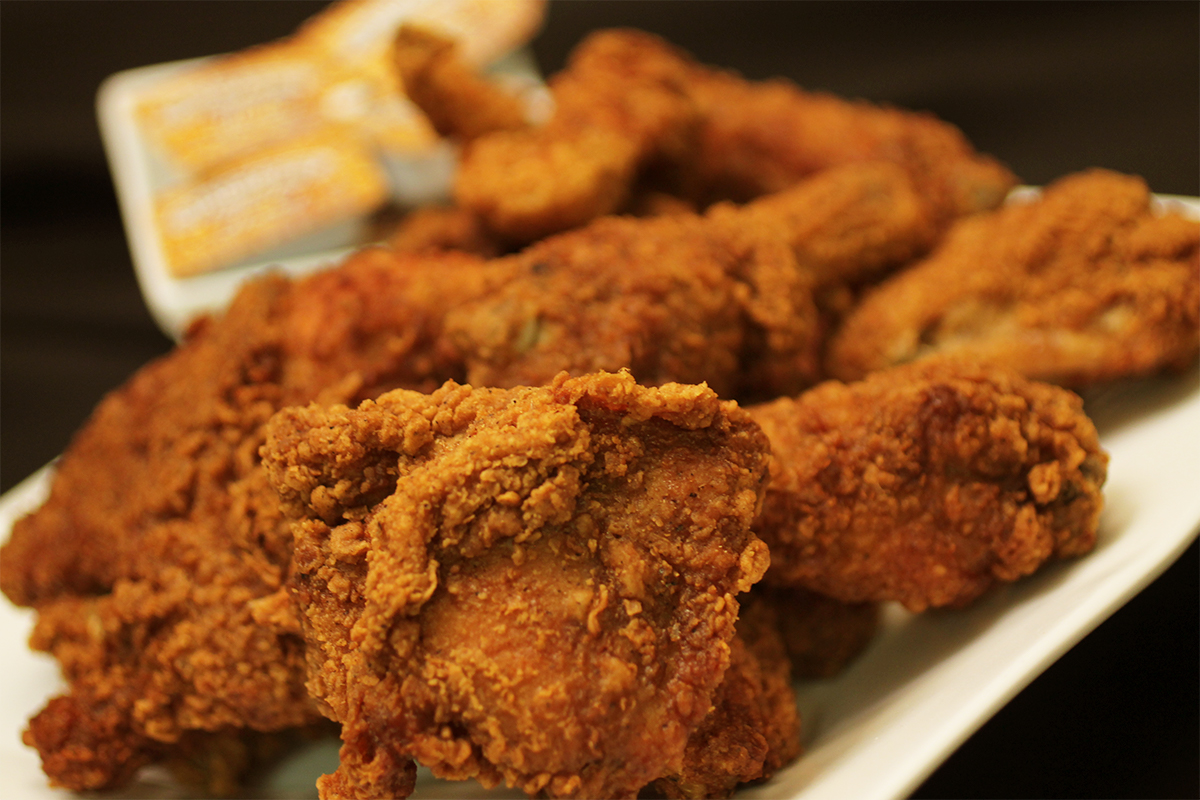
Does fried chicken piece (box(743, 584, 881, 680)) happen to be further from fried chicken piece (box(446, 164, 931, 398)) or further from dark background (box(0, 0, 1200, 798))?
dark background (box(0, 0, 1200, 798))

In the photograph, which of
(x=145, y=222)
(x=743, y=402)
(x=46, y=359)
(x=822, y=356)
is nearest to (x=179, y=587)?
(x=743, y=402)

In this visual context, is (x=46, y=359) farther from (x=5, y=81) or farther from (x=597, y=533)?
(x=597, y=533)

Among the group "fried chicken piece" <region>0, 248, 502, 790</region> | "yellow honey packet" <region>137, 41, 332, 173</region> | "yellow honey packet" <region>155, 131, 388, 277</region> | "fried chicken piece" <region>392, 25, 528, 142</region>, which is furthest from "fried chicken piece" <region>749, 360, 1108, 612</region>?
"yellow honey packet" <region>137, 41, 332, 173</region>

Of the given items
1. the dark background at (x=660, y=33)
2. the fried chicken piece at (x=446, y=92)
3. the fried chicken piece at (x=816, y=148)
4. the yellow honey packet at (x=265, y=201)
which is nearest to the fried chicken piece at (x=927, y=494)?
the fried chicken piece at (x=816, y=148)

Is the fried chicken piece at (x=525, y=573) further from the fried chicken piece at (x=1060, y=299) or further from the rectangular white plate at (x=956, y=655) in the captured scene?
the fried chicken piece at (x=1060, y=299)

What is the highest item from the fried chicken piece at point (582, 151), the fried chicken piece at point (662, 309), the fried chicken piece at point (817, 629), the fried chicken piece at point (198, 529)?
the fried chicken piece at point (582, 151)

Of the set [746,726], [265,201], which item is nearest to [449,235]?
[265,201]

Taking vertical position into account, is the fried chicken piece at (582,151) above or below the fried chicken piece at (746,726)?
above
